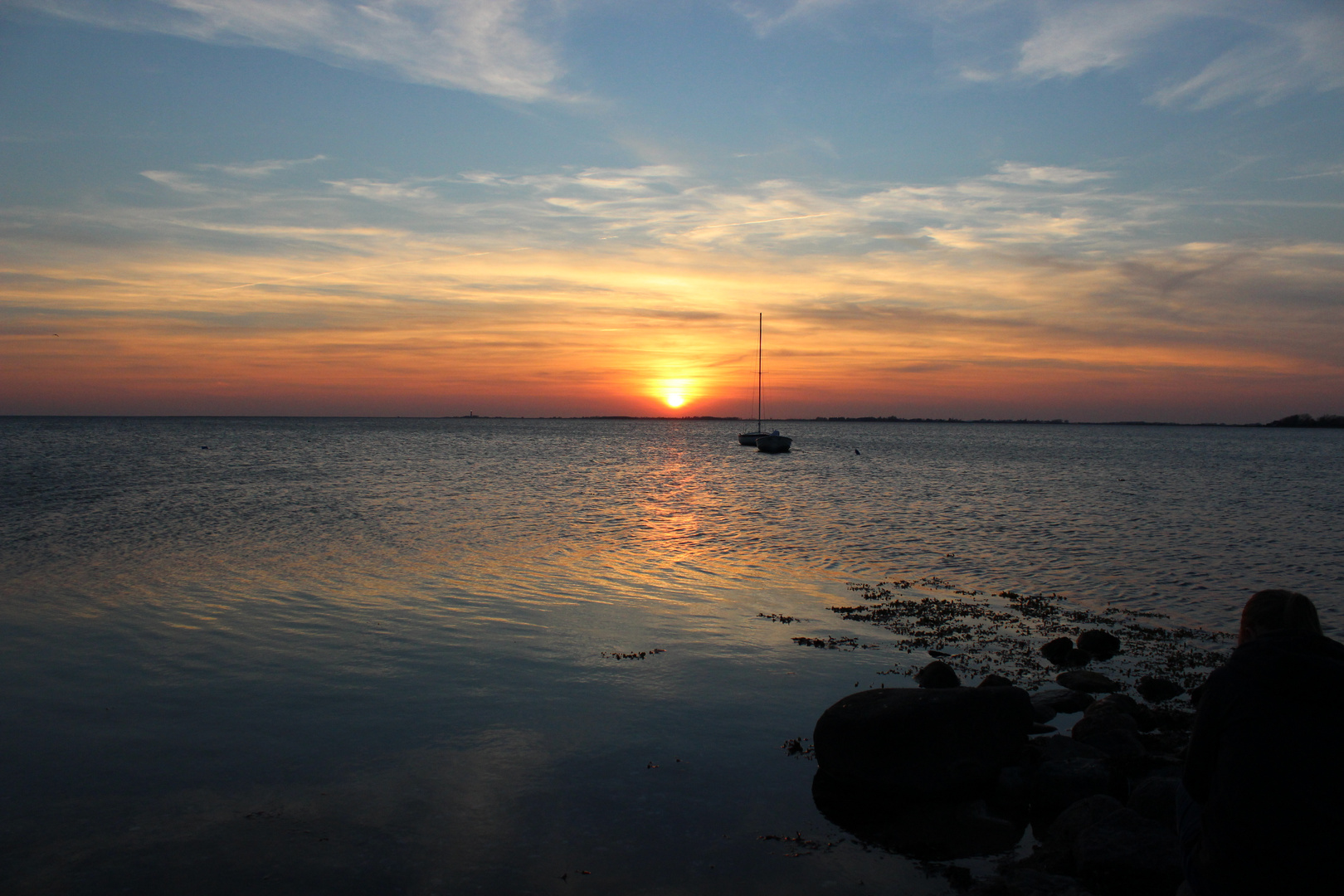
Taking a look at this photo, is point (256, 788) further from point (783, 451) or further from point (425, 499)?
point (783, 451)

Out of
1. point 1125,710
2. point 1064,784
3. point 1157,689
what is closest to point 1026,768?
point 1064,784

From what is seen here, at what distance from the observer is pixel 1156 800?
840 cm

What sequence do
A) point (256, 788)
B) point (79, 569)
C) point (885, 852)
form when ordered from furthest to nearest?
point (79, 569) < point (256, 788) < point (885, 852)

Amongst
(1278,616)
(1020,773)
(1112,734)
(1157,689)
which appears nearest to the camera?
(1278,616)

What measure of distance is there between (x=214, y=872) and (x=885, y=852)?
653 cm

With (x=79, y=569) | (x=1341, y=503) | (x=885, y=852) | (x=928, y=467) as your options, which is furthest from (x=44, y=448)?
(x=1341, y=503)

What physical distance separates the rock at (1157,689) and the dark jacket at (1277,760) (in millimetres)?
9951

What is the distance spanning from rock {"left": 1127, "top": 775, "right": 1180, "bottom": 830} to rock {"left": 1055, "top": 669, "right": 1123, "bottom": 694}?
188 inches

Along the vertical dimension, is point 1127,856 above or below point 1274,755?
below

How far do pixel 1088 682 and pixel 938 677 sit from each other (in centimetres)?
279

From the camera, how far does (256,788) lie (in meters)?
9.12

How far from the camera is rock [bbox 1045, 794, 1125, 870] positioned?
808 cm

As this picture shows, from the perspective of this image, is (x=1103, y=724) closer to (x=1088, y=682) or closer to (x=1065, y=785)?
(x=1065, y=785)

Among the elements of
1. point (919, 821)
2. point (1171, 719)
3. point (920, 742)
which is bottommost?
point (919, 821)
